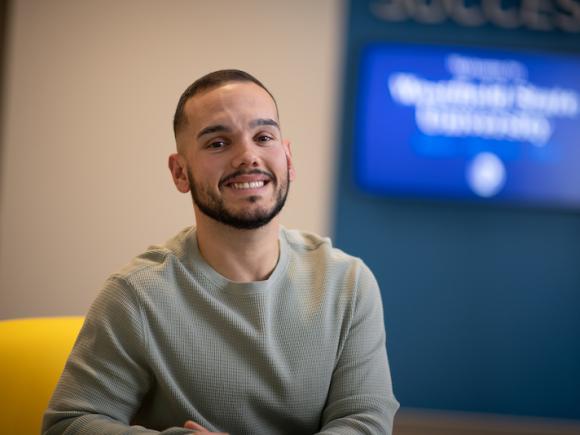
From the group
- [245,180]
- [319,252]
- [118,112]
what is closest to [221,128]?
[245,180]

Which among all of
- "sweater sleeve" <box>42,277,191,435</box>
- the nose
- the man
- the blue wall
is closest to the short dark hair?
the man

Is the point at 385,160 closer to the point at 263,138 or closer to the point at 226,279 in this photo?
the point at 263,138

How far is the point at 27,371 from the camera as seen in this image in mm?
1336

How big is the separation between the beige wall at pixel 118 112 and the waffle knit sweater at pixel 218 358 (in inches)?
85.4

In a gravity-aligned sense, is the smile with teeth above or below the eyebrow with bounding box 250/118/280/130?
below

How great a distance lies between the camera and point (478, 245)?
3621mm

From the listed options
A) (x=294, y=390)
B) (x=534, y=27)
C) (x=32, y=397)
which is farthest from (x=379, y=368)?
(x=534, y=27)

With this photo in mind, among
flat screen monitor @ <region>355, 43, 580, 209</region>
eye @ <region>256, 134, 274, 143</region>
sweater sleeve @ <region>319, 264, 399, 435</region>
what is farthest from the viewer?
flat screen monitor @ <region>355, 43, 580, 209</region>

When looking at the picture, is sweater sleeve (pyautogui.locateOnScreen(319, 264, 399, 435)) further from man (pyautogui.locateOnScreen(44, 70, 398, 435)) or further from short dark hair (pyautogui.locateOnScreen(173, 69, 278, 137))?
short dark hair (pyautogui.locateOnScreen(173, 69, 278, 137))

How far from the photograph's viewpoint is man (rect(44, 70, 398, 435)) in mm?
1267

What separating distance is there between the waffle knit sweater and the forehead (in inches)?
10.2

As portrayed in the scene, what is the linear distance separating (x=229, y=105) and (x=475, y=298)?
2.59m

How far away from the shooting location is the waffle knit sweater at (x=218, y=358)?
125cm

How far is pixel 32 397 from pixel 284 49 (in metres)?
2.54
